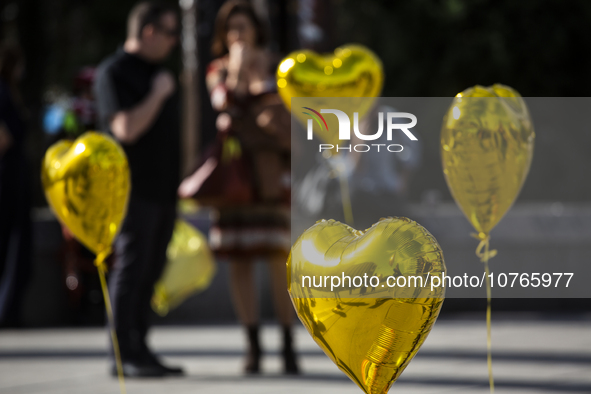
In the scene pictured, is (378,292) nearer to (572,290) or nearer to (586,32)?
(572,290)

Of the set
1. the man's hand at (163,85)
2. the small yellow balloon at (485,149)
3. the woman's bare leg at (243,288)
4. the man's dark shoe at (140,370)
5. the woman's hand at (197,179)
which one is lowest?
the man's dark shoe at (140,370)

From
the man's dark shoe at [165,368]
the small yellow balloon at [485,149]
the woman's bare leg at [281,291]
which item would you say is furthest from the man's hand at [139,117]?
the small yellow balloon at [485,149]

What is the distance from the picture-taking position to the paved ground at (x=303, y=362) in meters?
3.32

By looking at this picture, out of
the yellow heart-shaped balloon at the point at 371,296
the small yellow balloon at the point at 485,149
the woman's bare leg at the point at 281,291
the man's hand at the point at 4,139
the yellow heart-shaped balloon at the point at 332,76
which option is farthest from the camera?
the man's hand at the point at 4,139

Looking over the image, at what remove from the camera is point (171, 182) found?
3.71m

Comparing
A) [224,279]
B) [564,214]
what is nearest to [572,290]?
[564,214]

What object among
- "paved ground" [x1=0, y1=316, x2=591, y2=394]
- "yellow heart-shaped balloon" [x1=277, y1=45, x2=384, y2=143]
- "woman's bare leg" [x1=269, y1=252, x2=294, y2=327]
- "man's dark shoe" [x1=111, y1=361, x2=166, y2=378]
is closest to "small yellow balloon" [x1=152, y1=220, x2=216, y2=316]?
"paved ground" [x1=0, y1=316, x2=591, y2=394]

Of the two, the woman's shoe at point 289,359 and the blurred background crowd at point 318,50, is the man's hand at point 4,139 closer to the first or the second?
the blurred background crowd at point 318,50

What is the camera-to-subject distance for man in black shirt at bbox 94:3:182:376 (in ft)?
11.8

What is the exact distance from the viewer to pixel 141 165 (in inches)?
143

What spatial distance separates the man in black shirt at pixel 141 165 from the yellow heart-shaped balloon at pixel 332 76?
71 centimetres

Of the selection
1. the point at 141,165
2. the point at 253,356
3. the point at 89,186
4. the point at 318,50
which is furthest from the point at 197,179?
the point at 318,50

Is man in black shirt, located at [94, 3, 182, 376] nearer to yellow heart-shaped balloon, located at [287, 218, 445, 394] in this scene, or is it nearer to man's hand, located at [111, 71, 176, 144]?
man's hand, located at [111, 71, 176, 144]

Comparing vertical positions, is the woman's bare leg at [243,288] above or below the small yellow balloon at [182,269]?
above
